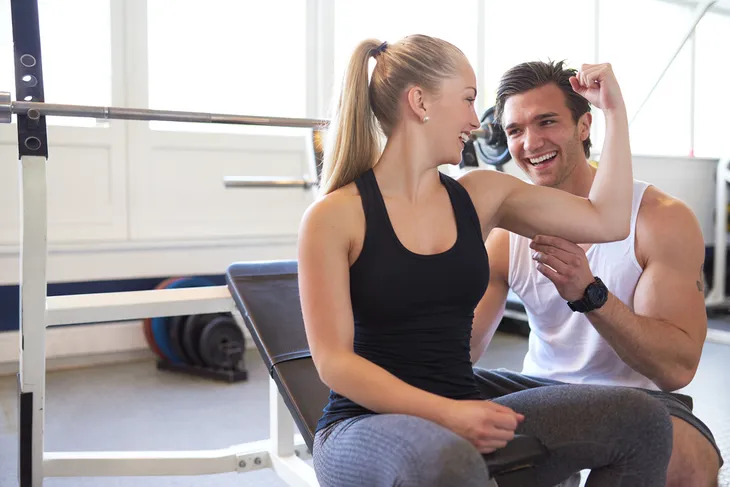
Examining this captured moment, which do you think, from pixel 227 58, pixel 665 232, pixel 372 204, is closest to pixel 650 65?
pixel 227 58

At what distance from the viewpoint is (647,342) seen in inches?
51.6

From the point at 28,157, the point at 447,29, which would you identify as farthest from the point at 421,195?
the point at 447,29

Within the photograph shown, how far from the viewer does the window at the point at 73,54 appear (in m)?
3.45

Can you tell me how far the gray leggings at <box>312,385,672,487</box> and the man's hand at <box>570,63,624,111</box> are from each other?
0.51 meters

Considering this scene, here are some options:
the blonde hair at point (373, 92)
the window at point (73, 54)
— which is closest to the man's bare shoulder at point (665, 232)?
the blonde hair at point (373, 92)

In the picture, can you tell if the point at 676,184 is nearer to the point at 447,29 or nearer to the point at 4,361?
the point at 447,29

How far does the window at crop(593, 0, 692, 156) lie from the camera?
18.6ft

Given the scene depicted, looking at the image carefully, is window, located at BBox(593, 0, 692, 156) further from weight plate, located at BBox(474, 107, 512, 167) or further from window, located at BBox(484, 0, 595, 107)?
weight plate, located at BBox(474, 107, 512, 167)

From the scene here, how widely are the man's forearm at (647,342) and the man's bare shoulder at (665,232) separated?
0.47ft

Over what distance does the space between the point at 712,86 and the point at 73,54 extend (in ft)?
18.1

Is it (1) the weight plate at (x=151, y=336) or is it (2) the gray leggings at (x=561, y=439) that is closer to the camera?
(2) the gray leggings at (x=561, y=439)

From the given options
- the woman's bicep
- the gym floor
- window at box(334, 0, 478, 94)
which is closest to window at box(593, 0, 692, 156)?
window at box(334, 0, 478, 94)

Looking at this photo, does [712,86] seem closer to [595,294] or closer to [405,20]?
[405,20]

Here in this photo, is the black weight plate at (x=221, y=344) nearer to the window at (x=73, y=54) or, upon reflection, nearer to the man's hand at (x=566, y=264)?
the window at (x=73, y=54)
